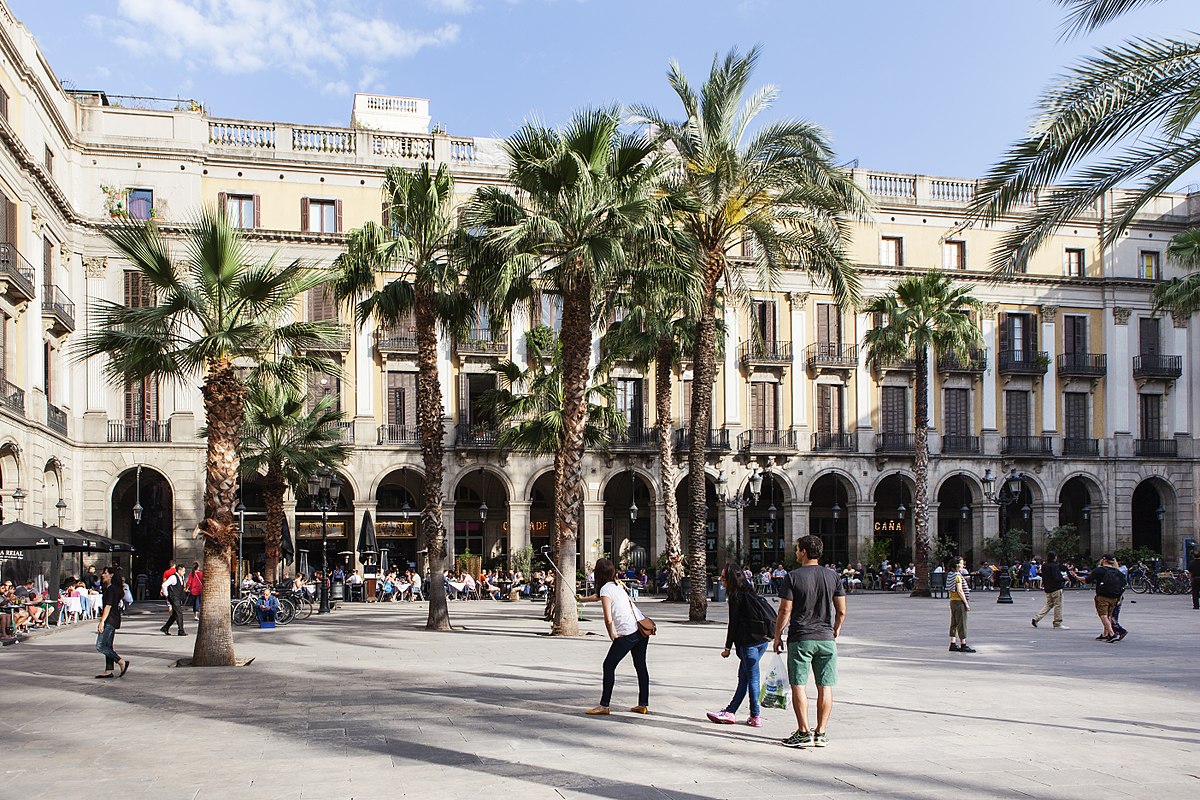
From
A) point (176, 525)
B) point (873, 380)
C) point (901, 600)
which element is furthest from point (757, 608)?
point (873, 380)

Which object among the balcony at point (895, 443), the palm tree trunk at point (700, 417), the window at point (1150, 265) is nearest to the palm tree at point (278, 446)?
the palm tree trunk at point (700, 417)

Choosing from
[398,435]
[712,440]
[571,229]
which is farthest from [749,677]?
[712,440]

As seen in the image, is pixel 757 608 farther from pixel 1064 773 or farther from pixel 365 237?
pixel 365 237

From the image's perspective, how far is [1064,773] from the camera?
8.77 metres

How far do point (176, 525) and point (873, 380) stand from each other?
91.7 ft

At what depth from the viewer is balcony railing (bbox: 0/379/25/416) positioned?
97.0 ft

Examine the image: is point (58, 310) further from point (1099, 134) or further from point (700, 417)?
point (1099, 134)

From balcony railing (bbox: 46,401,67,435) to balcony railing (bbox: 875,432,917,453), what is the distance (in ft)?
100

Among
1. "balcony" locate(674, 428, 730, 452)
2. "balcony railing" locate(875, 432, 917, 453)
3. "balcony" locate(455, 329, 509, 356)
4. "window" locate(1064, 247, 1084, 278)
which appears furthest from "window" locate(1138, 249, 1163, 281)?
"balcony" locate(455, 329, 509, 356)

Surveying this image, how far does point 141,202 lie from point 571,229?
2410 cm

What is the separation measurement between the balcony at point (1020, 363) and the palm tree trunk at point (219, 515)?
3897cm

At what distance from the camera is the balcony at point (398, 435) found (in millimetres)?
42938

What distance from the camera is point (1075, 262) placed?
5116 cm

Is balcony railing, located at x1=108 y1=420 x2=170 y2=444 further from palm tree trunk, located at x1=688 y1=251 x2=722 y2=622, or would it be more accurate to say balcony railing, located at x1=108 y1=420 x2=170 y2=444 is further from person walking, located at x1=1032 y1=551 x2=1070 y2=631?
person walking, located at x1=1032 y1=551 x2=1070 y2=631
